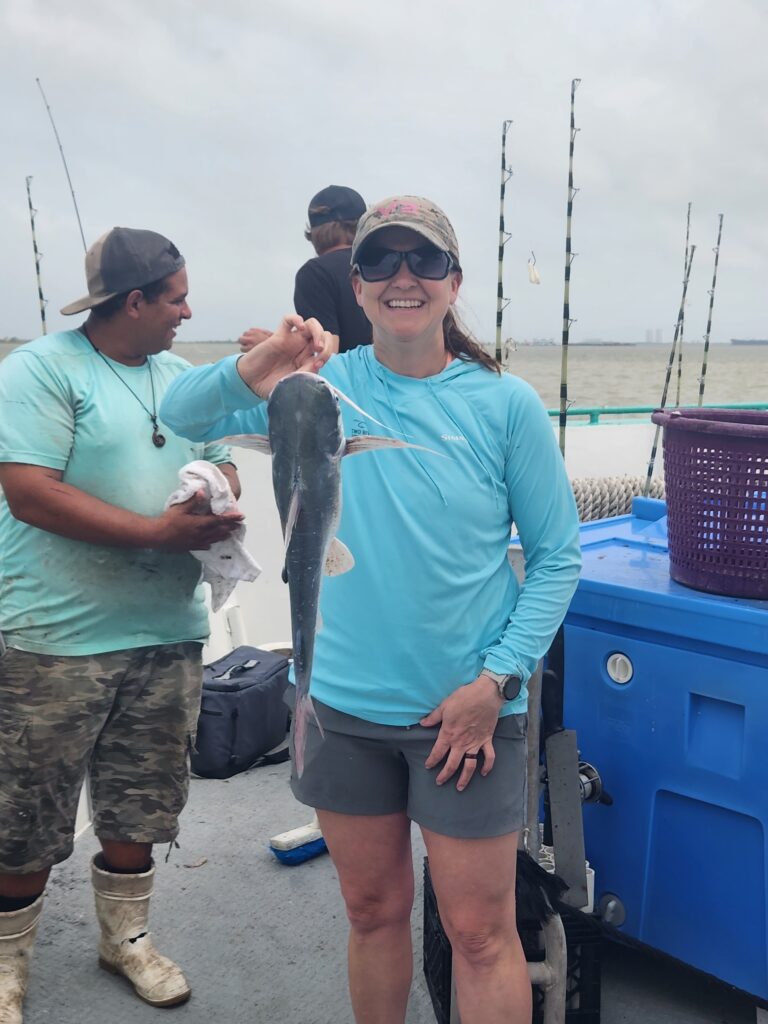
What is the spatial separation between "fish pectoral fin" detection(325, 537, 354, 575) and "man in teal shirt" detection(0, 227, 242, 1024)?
0.90 m

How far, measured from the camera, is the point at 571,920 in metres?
2.39

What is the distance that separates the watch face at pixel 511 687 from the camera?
6.24 feet

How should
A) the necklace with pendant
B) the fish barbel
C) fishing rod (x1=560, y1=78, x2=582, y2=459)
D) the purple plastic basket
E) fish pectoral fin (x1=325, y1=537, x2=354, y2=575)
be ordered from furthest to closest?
fishing rod (x1=560, y1=78, x2=582, y2=459), the necklace with pendant, the purple plastic basket, fish pectoral fin (x1=325, y1=537, x2=354, y2=575), the fish barbel

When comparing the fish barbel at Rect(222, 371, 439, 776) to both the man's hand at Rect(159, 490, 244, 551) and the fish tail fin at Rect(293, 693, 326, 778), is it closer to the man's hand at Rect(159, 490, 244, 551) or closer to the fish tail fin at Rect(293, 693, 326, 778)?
the fish tail fin at Rect(293, 693, 326, 778)

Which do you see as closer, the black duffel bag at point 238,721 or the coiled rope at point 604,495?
the black duffel bag at point 238,721

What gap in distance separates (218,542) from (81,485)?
1.27ft

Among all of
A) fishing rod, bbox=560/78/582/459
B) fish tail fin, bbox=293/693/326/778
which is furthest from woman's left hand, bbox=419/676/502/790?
→ fishing rod, bbox=560/78/582/459

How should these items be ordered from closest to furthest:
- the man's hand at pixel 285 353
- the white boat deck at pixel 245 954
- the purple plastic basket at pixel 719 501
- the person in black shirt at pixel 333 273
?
the man's hand at pixel 285 353 → the purple plastic basket at pixel 719 501 → the white boat deck at pixel 245 954 → the person in black shirt at pixel 333 273

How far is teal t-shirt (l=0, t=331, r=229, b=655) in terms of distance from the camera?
2426mm

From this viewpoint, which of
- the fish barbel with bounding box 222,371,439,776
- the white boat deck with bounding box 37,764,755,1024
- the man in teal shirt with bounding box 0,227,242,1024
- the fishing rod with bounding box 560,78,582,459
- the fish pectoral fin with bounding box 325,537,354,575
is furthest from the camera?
the fishing rod with bounding box 560,78,582,459

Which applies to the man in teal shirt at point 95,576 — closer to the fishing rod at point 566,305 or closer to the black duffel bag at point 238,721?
the black duffel bag at point 238,721

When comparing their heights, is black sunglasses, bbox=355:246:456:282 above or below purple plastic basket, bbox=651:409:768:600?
above

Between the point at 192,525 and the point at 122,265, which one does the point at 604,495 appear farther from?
the point at 122,265

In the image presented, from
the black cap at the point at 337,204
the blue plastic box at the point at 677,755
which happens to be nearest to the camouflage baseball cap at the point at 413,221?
the blue plastic box at the point at 677,755
